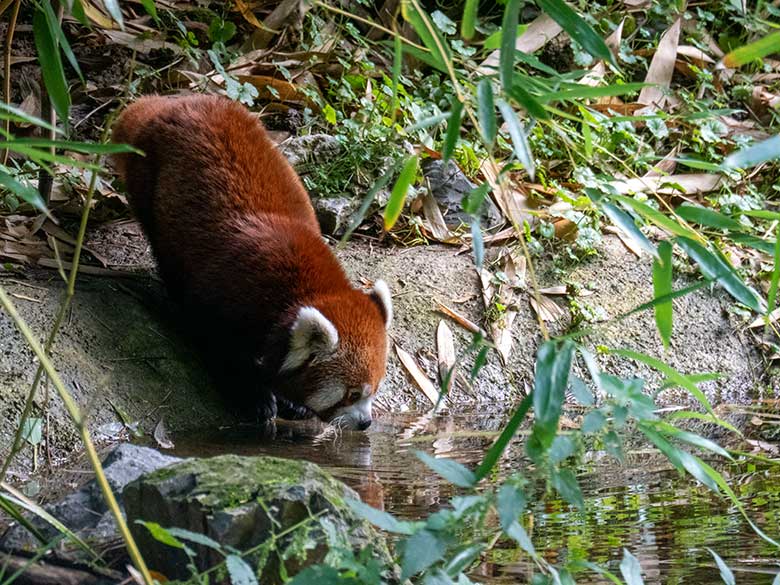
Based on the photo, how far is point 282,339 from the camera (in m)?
4.37

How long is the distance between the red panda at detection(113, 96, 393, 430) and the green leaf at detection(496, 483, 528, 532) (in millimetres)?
2502

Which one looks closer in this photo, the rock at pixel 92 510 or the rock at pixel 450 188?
the rock at pixel 92 510

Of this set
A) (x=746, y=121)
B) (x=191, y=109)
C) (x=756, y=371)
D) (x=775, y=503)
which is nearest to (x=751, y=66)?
(x=746, y=121)

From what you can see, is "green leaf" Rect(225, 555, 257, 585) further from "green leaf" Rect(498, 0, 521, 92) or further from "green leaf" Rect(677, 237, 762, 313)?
"green leaf" Rect(677, 237, 762, 313)

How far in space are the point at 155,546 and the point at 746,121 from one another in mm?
5704

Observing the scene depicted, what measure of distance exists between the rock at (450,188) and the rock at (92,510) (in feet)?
9.98

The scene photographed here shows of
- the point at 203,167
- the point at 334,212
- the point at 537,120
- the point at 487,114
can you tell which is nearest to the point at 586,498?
the point at 537,120

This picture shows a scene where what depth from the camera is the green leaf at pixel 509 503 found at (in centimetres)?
172

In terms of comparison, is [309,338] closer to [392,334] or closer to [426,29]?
[392,334]

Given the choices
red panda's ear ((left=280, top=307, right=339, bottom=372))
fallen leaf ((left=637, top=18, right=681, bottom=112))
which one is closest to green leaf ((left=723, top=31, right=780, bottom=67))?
red panda's ear ((left=280, top=307, right=339, bottom=372))

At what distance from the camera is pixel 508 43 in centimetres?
190

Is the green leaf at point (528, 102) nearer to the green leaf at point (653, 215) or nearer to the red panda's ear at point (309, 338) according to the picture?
the green leaf at point (653, 215)

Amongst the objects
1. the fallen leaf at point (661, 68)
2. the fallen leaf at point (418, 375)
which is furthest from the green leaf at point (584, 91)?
the fallen leaf at point (661, 68)

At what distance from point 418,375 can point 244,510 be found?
284 cm
